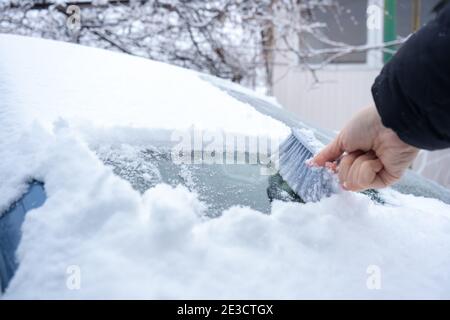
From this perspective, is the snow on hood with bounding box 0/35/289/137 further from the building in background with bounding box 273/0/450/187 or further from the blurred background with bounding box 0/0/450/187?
the building in background with bounding box 273/0/450/187

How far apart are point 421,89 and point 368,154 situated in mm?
293

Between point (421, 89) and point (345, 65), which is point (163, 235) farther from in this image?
point (345, 65)

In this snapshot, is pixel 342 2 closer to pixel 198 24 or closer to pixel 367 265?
pixel 198 24

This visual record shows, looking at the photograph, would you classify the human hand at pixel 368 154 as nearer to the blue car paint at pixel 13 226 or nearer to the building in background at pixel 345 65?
the blue car paint at pixel 13 226

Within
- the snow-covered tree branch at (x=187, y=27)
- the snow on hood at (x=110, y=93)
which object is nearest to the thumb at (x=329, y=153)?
the snow on hood at (x=110, y=93)

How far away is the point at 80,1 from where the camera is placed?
6074 millimetres

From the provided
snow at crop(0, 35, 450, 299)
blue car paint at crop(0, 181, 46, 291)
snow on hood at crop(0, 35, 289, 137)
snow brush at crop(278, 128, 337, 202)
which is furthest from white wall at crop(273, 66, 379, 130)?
blue car paint at crop(0, 181, 46, 291)

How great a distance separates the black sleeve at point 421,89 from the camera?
39.4 inches

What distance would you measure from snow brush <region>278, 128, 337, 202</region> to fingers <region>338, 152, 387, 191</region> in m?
0.04

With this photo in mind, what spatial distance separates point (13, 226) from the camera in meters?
0.99

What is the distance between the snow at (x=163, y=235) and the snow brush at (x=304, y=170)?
0.28ft

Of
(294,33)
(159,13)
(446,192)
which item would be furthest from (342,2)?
(446,192)

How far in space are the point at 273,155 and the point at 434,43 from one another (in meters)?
0.65
